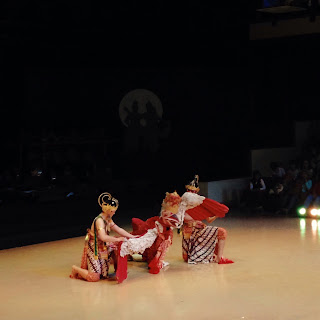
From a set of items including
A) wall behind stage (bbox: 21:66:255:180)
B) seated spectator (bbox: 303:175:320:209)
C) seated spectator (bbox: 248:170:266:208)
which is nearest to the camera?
seated spectator (bbox: 303:175:320:209)

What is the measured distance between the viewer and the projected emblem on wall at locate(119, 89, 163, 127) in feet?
53.2

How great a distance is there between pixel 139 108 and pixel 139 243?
8127 mm

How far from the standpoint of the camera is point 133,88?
53.6 feet

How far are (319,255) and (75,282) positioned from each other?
3110mm

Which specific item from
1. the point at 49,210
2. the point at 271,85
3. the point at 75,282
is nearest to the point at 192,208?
the point at 75,282

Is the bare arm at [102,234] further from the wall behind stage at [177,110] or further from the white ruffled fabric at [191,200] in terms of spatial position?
the wall behind stage at [177,110]

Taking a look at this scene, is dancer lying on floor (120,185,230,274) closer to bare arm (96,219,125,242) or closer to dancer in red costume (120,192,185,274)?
dancer in red costume (120,192,185,274)

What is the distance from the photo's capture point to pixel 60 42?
1420cm

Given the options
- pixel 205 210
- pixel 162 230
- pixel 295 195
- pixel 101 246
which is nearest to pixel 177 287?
pixel 162 230

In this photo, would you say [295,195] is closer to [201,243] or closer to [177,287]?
[201,243]

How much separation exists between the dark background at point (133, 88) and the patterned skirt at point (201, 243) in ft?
9.88

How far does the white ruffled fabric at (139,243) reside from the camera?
27.2 feet

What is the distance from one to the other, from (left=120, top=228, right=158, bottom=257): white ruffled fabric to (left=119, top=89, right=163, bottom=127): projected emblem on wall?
7638mm

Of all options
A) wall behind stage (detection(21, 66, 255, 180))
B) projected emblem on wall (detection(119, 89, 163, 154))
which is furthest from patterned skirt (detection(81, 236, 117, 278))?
projected emblem on wall (detection(119, 89, 163, 154))
